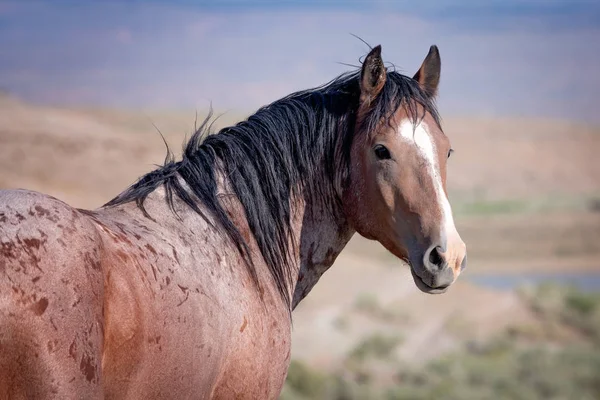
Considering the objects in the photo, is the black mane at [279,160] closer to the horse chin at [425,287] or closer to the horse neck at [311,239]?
the horse neck at [311,239]

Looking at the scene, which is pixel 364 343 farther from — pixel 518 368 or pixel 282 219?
pixel 282 219

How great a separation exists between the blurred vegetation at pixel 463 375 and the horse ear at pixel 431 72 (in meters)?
8.64

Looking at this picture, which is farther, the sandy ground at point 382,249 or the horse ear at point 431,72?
the sandy ground at point 382,249

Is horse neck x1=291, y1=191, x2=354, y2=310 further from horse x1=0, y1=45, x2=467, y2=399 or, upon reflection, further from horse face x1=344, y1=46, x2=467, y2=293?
horse face x1=344, y1=46, x2=467, y2=293

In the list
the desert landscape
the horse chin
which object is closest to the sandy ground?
the desert landscape

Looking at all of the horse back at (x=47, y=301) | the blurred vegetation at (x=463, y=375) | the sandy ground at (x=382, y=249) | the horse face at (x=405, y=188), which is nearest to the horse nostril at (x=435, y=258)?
the horse face at (x=405, y=188)

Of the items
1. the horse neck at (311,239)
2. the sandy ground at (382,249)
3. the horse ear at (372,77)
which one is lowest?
the horse neck at (311,239)

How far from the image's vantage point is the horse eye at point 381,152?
12.5ft

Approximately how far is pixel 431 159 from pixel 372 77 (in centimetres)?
52

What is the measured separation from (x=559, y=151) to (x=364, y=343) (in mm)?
61080

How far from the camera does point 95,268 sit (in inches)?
106

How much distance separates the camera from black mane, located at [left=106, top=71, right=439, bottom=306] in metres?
3.70

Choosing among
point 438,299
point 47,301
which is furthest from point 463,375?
point 47,301

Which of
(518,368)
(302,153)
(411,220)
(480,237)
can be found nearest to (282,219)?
(302,153)
